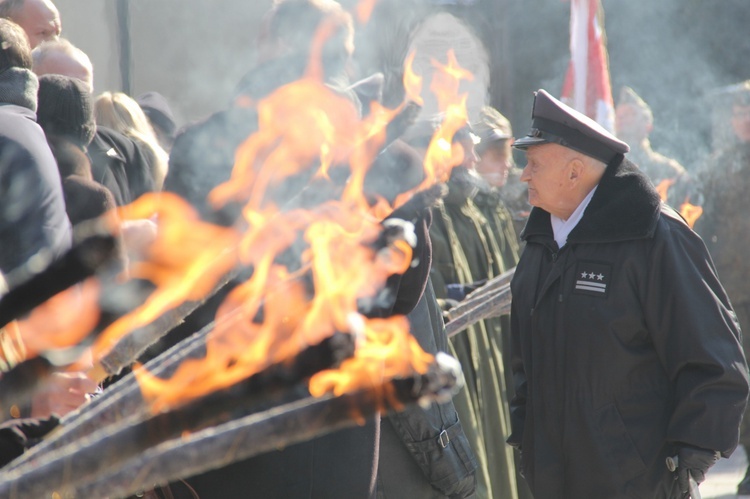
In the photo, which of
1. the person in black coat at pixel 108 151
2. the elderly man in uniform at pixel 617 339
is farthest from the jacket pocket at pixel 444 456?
the person in black coat at pixel 108 151

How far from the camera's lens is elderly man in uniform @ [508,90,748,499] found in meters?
3.21

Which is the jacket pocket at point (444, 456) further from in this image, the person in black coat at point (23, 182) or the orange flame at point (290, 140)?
the person in black coat at point (23, 182)

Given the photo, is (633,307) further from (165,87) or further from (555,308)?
(165,87)

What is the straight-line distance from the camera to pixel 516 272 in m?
3.79

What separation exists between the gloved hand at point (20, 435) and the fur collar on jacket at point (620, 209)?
2.36 metres

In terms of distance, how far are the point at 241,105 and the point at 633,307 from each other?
1.48m

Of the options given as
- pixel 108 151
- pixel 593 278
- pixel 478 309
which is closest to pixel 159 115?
pixel 108 151

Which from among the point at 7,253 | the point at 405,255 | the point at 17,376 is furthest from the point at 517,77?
the point at 17,376

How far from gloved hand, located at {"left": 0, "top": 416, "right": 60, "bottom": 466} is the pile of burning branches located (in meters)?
0.03

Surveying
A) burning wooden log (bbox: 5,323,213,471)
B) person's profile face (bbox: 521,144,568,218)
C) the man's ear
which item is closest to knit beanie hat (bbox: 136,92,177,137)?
person's profile face (bbox: 521,144,568,218)

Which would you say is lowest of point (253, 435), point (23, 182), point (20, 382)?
point (23, 182)

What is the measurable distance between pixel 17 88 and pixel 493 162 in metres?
3.86

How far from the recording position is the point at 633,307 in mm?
3322

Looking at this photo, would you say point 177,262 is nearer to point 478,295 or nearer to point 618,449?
point 618,449
